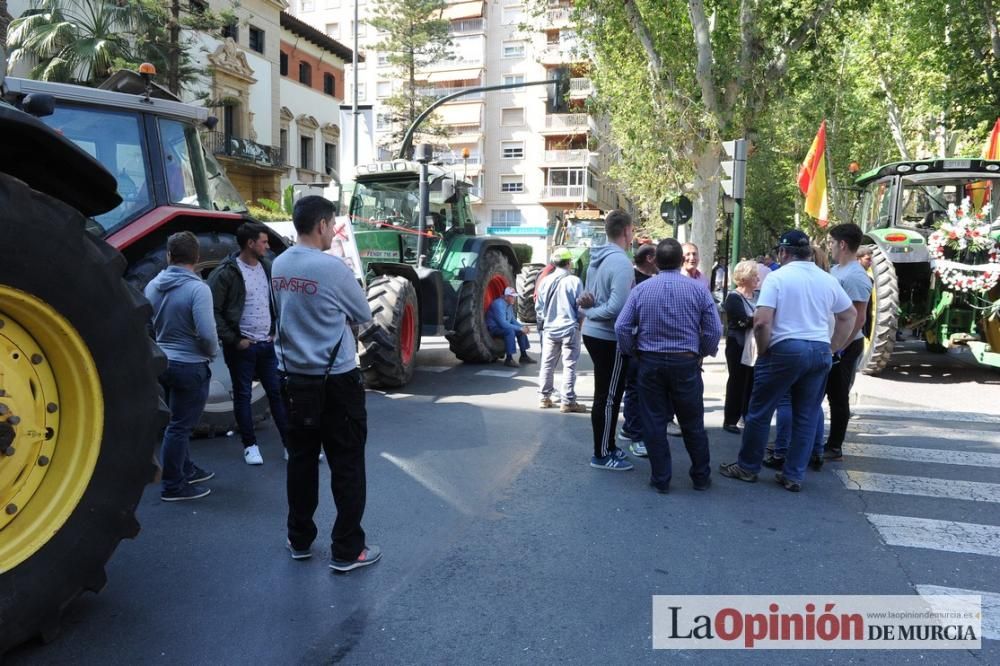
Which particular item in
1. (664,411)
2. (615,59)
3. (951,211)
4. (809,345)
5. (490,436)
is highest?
(615,59)

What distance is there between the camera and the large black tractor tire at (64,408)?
258 centimetres

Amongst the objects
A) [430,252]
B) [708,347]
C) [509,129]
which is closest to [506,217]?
[509,129]

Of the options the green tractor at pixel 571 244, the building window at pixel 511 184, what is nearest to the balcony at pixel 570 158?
the building window at pixel 511 184

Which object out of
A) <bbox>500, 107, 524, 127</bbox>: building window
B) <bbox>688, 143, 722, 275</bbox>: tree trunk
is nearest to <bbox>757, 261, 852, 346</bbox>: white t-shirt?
<bbox>688, 143, 722, 275</bbox>: tree trunk

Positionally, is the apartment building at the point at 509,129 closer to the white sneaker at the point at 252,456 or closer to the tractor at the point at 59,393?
the white sneaker at the point at 252,456

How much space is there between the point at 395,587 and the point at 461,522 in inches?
37.7

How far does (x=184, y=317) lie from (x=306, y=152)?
33.3m

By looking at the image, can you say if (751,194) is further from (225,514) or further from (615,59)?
(225,514)

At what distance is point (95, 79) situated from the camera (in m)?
18.3

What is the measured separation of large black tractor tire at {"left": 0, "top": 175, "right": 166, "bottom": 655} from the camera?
2584mm

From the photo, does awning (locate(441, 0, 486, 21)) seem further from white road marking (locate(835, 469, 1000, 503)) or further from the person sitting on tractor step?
white road marking (locate(835, 469, 1000, 503))

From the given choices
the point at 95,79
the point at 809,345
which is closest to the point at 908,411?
the point at 809,345

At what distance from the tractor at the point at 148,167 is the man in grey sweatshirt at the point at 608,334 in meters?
2.93

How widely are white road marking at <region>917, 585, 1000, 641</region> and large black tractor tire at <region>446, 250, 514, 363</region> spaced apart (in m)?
6.98
